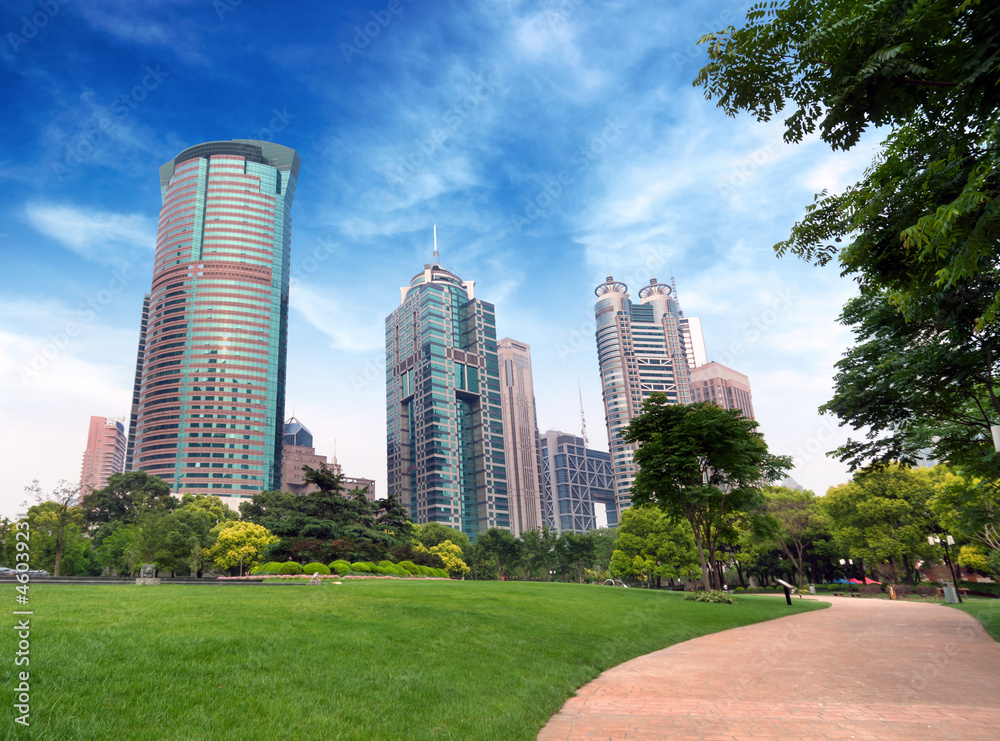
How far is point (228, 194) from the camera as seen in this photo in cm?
18938

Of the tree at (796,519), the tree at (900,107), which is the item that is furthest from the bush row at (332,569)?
the tree at (796,519)

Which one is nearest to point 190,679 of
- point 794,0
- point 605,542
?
point 794,0

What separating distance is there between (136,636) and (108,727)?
3.96m

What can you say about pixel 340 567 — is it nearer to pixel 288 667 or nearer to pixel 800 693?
pixel 288 667

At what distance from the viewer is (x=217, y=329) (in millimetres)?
175750

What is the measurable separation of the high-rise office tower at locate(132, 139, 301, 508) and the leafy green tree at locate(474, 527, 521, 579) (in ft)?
361

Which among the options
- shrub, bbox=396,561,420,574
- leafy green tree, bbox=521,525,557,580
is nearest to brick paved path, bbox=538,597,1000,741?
shrub, bbox=396,561,420,574

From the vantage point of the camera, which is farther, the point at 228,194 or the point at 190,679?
the point at 228,194

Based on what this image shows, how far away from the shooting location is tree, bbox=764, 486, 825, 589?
69.0m

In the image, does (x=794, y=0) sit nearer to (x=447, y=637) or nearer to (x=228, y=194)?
(x=447, y=637)

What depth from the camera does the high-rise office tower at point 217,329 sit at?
168375mm

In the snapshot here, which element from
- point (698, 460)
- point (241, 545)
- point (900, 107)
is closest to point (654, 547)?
point (698, 460)

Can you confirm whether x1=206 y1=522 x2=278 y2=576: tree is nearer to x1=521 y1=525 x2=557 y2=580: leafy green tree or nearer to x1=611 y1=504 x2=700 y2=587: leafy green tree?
x1=611 y1=504 x2=700 y2=587: leafy green tree

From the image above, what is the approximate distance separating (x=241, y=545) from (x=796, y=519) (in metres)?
64.6
